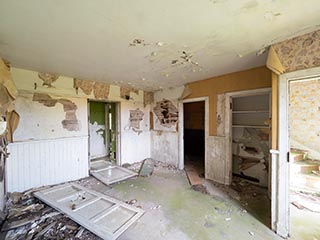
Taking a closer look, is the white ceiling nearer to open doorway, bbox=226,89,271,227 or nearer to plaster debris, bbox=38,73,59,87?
plaster debris, bbox=38,73,59,87

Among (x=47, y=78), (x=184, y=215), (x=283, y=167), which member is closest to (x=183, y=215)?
(x=184, y=215)

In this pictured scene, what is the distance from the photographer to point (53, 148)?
3471 millimetres

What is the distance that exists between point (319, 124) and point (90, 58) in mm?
4995

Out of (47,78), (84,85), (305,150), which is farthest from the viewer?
(84,85)

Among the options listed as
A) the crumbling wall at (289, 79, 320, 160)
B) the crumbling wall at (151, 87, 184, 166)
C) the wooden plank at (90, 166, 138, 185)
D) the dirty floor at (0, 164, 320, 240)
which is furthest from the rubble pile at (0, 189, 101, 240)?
the crumbling wall at (289, 79, 320, 160)

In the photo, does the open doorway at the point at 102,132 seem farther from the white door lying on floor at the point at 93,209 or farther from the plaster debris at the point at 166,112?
the white door lying on floor at the point at 93,209

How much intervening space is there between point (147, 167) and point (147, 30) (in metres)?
3.78

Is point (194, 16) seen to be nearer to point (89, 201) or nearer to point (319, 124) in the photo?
point (89, 201)

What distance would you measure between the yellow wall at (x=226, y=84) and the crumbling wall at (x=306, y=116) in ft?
4.13

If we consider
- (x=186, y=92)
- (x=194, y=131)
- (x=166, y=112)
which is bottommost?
(x=194, y=131)

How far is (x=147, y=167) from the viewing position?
4652 millimetres

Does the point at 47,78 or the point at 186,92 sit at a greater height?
the point at 47,78

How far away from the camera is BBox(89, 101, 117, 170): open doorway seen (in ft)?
17.9

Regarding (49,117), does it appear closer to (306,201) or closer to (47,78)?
(47,78)
